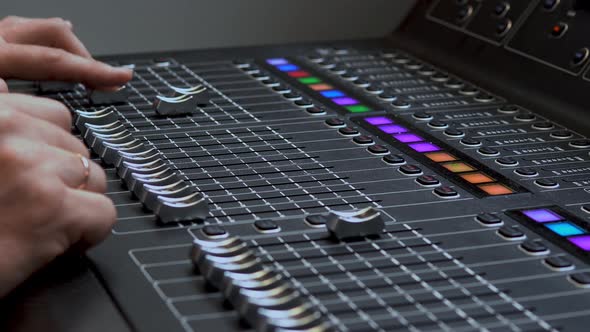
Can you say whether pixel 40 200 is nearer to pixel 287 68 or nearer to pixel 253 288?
pixel 253 288

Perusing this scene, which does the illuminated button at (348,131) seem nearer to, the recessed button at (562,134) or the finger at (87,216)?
the recessed button at (562,134)

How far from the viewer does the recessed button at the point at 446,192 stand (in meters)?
1.19

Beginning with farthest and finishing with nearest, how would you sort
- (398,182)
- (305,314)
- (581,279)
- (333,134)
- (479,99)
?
(479,99)
(333,134)
(398,182)
(581,279)
(305,314)

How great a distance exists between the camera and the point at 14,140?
0.97 metres

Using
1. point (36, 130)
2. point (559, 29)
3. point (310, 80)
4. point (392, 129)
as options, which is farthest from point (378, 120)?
point (36, 130)

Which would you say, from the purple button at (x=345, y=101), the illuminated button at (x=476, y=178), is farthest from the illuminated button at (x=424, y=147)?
the purple button at (x=345, y=101)

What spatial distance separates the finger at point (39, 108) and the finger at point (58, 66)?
44 cm

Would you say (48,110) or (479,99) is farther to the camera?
(479,99)

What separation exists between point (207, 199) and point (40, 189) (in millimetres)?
254

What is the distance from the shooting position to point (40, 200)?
93cm

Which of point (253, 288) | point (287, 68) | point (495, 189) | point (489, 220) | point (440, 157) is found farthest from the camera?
point (287, 68)

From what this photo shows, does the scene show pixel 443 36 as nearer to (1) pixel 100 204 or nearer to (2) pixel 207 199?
(2) pixel 207 199

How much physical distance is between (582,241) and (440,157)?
0.96 ft

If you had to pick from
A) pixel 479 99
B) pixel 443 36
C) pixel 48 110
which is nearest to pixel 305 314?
pixel 48 110
